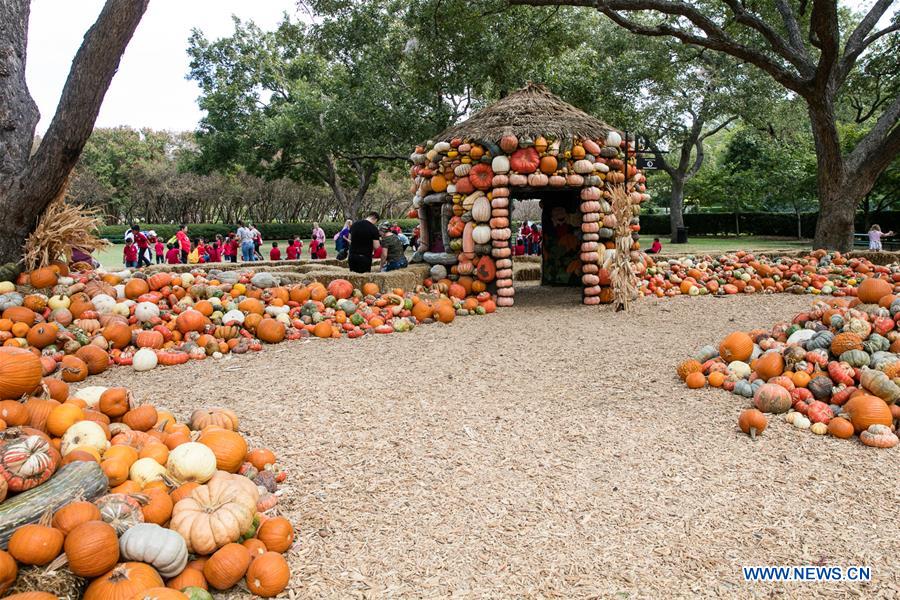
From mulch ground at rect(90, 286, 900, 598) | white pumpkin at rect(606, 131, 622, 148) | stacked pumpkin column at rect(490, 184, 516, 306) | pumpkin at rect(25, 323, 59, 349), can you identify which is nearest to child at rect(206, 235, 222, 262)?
stacked pumpkin column at rect(490, 184, 516, 306)

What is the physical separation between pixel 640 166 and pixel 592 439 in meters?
7.97

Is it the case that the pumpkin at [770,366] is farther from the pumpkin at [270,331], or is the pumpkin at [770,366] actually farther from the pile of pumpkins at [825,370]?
the pumpkin at [270,331]

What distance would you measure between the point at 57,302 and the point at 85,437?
5.15 m

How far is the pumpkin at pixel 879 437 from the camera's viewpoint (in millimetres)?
4172

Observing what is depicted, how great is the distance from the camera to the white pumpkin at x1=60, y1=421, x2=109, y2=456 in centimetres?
323

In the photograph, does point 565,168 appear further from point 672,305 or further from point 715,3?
point 715,3

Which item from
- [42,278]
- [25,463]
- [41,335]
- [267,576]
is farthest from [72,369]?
[267,576]

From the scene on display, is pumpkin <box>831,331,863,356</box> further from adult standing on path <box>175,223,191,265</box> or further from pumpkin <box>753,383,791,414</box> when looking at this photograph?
adult standing on path <box>175,223,191,265</box>

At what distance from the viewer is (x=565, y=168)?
1034 centimetres

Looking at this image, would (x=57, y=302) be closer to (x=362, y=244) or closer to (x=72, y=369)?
(x=72, y=369)

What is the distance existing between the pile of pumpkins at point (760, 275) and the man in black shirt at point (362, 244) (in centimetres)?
556

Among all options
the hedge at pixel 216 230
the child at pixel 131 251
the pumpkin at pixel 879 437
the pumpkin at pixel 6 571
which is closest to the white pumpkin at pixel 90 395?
the pumpkin at pixel 6 571

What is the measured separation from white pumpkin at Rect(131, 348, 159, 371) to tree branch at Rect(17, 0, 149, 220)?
2.81 meters

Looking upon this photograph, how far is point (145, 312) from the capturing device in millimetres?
7539
